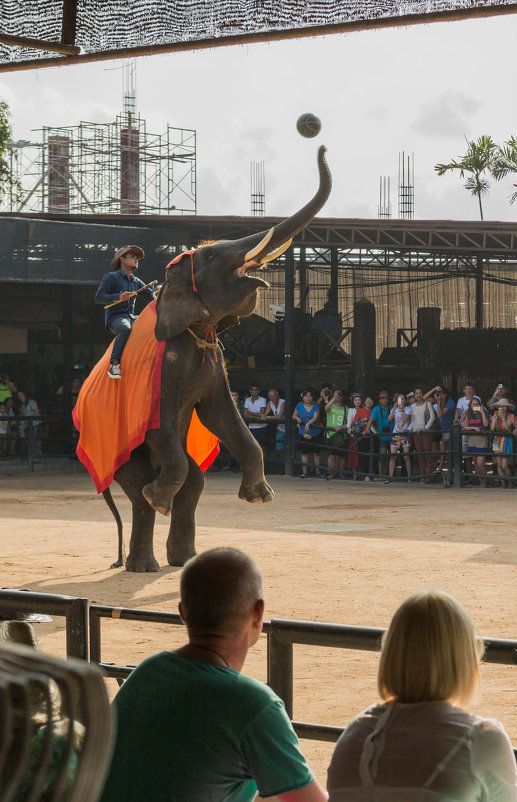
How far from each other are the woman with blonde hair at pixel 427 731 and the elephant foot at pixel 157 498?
21.4ft

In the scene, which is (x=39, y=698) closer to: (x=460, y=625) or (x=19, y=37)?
(x=460, y=625)

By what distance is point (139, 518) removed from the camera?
938cm

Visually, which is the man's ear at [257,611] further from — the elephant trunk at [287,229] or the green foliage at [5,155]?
the green foliage at [5,155]

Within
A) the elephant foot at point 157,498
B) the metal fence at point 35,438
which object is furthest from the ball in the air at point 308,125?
the metal fence at point 35,438

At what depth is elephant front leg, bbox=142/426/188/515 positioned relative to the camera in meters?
8.83

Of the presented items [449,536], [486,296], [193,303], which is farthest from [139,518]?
[486,296]

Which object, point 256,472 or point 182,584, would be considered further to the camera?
point 256,472

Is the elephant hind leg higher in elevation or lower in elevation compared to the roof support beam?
lower

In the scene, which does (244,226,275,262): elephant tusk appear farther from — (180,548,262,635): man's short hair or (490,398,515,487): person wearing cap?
(490,398,515,487): person wearing cap

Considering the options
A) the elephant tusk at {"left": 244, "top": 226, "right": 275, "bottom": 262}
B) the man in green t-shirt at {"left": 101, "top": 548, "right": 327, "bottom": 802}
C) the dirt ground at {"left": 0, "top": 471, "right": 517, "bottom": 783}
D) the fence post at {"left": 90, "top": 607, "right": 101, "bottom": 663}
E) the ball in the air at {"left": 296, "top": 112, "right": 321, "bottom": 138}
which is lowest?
the dirt ground at {"left": 0, "top": 471, "right": 517, "bottom": 783}

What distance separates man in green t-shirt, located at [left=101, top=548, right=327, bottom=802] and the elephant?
6407 millimetres

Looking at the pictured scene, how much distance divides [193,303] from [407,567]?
9.18ft

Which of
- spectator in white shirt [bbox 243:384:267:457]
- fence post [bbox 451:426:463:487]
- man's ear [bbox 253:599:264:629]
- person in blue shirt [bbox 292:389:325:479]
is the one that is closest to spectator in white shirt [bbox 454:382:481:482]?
fence post [bbox 451:426:463:487]

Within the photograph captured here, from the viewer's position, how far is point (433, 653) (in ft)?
7.29
